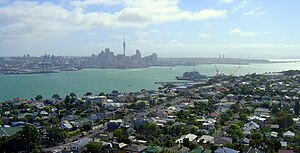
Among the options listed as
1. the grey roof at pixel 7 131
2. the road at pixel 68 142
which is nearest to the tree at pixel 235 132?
the road at pixel 68 142

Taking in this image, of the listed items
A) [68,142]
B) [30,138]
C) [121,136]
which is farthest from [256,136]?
[30,138]

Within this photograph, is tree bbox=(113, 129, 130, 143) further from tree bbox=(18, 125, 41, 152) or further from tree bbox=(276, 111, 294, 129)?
tree bbox=(276, 111, 294, 129)

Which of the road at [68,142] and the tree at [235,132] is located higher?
the tree at [235,132]

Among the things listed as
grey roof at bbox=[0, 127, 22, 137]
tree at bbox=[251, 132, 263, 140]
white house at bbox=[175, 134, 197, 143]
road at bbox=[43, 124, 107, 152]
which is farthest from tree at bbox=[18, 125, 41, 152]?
tree at bbox=[251, 132, 263, 140]

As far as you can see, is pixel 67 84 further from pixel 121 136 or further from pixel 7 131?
pixel 121 136

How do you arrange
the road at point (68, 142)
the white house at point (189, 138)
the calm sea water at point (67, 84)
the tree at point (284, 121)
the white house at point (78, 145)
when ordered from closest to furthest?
the white house at point (78, 145), the road at point (68, 142), the white house at point (189, 138), the tree at point (284, 121), the calm sea water at point (67, 84)

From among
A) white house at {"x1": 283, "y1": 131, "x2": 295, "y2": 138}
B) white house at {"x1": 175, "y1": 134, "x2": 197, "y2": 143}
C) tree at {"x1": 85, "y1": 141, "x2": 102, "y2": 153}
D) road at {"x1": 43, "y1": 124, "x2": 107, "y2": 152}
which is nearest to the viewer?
tree at {"x1": 85, "y1": 141, "x2": 102, "y2": 153}

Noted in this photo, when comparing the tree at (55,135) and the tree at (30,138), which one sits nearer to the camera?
the tree at (30,138)

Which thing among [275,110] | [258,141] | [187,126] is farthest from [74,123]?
[275,110]

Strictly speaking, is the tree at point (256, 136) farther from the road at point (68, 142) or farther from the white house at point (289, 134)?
the road at point (68, 142)

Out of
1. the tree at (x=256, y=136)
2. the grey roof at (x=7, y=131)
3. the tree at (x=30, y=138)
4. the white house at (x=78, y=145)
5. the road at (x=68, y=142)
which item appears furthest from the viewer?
the grey roof at (x=7, y=131)

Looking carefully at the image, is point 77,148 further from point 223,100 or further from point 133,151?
point 223,100
